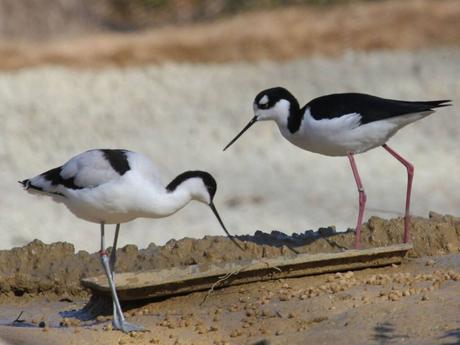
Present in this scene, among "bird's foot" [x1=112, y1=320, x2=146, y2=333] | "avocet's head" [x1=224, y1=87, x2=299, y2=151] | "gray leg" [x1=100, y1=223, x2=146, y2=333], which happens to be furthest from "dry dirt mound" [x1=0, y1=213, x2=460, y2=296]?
"bird's foot" [x1=112, y1=320, x2=146, y2=333]

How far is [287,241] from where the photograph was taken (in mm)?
7223

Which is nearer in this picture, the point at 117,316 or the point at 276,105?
the point at 117,316

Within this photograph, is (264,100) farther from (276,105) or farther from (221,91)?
(221,91)

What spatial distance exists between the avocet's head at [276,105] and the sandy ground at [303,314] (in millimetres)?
784

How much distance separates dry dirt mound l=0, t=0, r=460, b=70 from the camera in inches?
639

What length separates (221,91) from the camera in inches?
625

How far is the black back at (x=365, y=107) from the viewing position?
685 centimetres

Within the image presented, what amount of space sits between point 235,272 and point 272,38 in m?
10.6

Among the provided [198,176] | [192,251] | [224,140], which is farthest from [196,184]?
[224,140]

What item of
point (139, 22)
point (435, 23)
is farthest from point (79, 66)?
point (435, 23)

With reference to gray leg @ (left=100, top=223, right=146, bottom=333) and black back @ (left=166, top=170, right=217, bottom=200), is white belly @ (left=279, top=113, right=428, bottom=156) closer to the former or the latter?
black back @ (left=166, top=170, right=217, bottom=200)

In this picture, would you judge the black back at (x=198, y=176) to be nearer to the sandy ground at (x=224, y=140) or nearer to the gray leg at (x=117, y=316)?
the gray leg at (x=117, y=316)

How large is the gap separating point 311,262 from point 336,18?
1081 cm

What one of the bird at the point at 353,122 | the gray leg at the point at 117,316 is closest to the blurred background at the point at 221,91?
the bird at the point at 353,122
